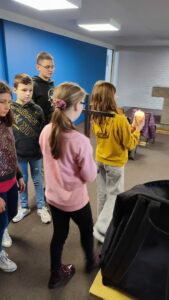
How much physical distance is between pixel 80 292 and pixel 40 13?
317cm

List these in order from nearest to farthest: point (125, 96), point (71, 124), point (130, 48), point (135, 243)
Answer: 1. point (135, 243)
2. point (71, 124)
3. point (130, 48)
4. point (125, 96)

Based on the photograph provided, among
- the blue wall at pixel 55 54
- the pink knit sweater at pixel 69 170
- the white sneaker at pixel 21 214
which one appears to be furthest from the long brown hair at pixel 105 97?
the blue wall at pixel 55 54

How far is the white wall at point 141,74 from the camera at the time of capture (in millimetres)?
7002

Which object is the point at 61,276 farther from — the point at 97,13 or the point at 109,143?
the point at 97,13

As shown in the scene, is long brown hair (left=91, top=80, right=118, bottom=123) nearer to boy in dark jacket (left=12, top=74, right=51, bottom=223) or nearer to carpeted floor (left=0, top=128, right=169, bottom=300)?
boy in dark jacket (left=12, top=74, right=51, bottom=223)

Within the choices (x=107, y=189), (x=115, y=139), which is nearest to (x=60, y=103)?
(x=115, y=139)

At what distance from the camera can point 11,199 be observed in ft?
4.58

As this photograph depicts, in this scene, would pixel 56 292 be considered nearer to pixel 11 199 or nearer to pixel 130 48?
pixel 11 199

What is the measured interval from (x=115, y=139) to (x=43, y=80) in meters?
0.94

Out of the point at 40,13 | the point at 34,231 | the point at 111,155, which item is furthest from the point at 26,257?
the point at 40,13

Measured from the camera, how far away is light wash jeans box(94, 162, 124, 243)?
5.57 ft

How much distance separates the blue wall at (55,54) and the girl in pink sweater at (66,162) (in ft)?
7.89

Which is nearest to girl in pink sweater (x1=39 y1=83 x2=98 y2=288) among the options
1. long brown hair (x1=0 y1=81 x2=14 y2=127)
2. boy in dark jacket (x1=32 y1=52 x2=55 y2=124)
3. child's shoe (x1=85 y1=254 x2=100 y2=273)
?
long brown hair (x1=0 y1=81 x2=14 y2=127)

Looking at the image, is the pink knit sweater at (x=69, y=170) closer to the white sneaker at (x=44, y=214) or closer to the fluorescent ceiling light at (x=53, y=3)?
the white sneaker at (x=44, y=214)
